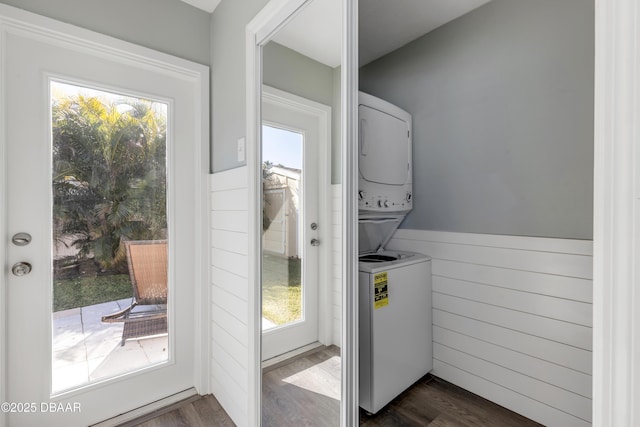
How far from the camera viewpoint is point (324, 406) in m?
1.04

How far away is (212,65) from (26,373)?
1.88 meters

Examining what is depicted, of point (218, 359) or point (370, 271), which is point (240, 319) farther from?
point (370, 271)

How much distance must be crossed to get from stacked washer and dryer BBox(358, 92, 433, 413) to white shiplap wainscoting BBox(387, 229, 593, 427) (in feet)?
0.19

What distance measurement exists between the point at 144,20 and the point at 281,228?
144cm

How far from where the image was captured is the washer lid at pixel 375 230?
816 millimetres

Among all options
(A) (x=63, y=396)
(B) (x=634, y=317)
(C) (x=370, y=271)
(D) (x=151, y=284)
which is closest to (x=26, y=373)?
(A) (x=63, y=396)

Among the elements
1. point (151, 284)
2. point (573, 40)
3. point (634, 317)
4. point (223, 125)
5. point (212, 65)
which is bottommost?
point (151, 284)

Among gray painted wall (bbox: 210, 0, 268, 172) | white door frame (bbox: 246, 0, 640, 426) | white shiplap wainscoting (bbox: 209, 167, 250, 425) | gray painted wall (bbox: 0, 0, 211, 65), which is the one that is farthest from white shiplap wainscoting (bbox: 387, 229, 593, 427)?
gray painted wall (bbox: 0, 0, 211, 65)

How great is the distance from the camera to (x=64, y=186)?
4.94 feet

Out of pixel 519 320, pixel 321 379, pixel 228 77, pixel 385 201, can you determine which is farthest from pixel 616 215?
pixel 228 77

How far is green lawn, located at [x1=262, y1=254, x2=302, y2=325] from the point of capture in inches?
48.7

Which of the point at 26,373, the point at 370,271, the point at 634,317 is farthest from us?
the point at 26,373

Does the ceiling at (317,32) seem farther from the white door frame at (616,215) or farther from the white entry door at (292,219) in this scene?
the white door frame at (616,215)

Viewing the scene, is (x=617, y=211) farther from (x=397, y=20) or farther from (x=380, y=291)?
(x=397, y=20)
